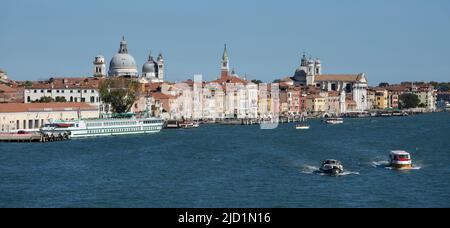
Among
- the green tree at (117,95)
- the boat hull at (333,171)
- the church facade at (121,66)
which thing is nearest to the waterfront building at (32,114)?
the green tree at (117,95)

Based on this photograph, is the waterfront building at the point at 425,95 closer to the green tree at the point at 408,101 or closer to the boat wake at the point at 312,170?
the green tree at the point at 408,101

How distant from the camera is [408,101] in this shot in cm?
8544

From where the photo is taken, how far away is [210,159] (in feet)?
77.7

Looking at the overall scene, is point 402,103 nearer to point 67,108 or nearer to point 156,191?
point 67,108

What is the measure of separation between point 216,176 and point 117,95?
81.8 feet

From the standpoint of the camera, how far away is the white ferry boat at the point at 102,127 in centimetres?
3388

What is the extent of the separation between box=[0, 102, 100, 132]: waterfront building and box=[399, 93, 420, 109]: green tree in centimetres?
4801

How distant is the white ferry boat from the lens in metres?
33.9

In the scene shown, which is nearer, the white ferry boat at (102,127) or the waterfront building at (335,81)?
the white ferry boat at (102,127)

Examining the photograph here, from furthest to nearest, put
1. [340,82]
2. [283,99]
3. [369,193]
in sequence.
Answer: [340,82]
[283,99]
[369,193]

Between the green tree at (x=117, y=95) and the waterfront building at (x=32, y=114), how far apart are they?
6.75 feet

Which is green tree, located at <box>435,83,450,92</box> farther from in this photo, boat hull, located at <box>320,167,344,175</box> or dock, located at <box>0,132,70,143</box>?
boat hull, located at <box>320,167,344,175</box>
